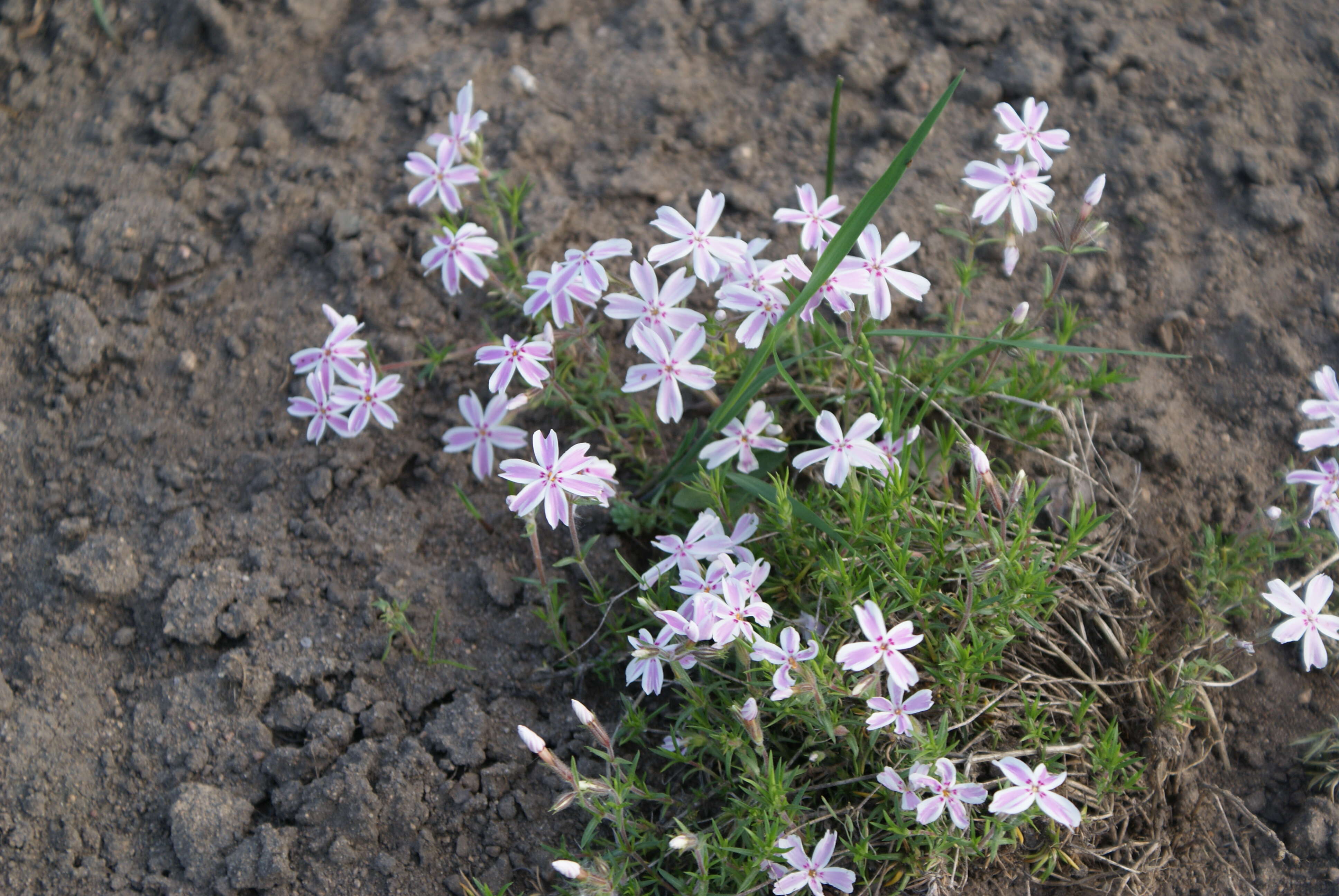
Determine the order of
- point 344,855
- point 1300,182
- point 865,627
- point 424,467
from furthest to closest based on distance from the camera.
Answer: point 1300,182 < point 424,467 < point 344,855 < point 865,627

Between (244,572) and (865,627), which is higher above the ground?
(865,627)

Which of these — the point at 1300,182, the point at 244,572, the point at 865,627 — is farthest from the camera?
the point at 1300,182

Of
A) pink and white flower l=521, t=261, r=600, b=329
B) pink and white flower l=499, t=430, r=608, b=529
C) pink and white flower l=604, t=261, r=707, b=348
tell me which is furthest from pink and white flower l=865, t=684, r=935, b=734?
pink and white flower l=521, t=261, r=600, b=329

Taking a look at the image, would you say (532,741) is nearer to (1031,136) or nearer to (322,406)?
(322,406)

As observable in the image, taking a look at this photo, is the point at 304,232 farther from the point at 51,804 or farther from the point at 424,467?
the point at 51,804

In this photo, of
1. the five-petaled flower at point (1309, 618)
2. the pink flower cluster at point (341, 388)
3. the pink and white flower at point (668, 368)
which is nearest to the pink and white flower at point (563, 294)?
the pink and white flower at point (668, 368)

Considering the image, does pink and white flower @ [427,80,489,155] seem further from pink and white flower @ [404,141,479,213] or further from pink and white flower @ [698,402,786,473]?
pink and white flower @ [698,402,786,473]

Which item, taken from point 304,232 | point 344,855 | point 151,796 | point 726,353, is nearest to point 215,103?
point 304,232

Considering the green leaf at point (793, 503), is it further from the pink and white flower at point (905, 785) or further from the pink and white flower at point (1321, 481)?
the pink and white flower at point (1321, 481)
